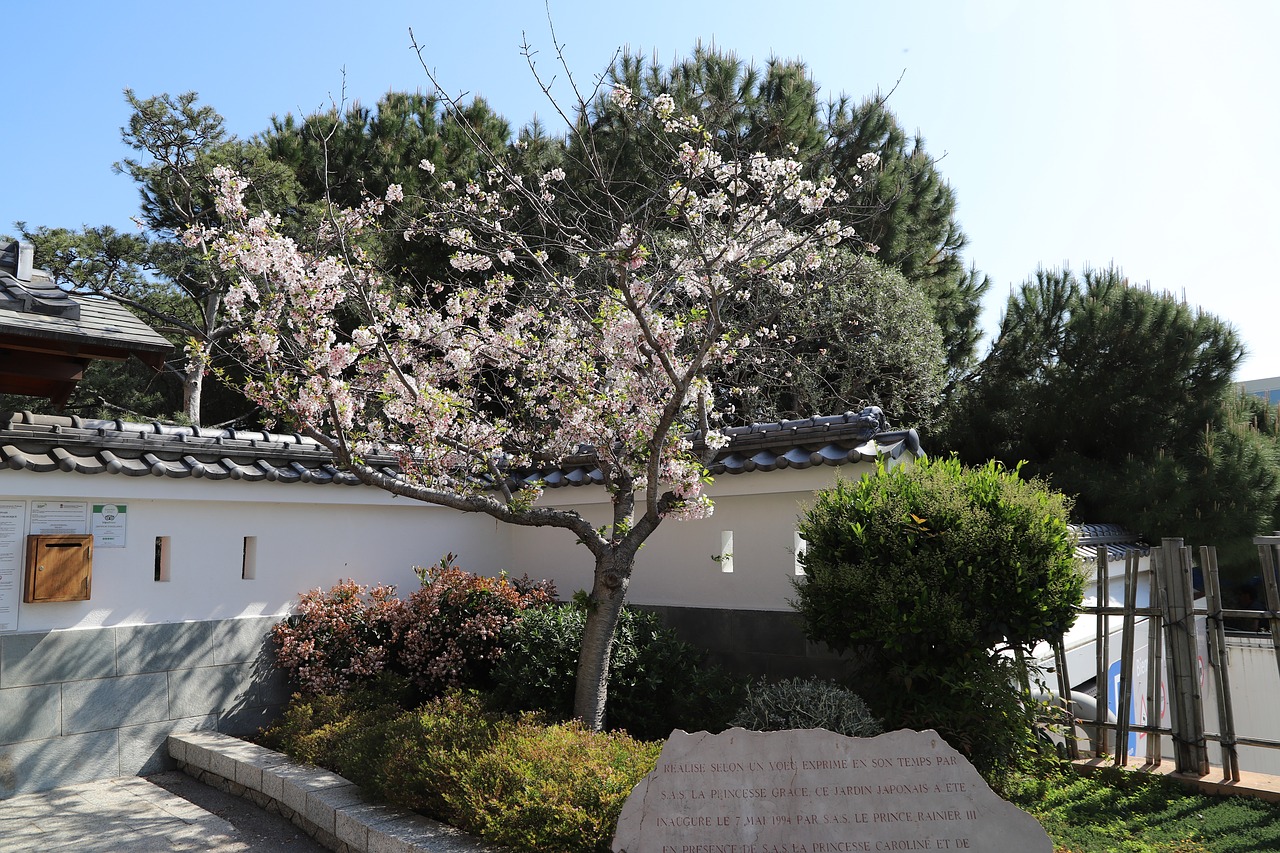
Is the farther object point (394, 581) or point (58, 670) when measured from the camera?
point (394, 581)

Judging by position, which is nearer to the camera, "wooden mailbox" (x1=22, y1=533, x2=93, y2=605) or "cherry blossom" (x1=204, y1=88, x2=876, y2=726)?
"cherry blossom" (x1=204, y1=88, x2=876, y2=726)

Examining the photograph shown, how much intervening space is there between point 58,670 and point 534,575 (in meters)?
4.23

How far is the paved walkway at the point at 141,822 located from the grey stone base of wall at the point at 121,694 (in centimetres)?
23

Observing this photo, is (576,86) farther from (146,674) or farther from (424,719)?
(146,674)

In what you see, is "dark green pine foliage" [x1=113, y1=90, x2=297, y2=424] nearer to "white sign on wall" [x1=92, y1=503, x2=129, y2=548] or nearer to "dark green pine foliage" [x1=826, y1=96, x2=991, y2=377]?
"white sign on wall" [x1=92, y1=503, x2=129, y2=548]

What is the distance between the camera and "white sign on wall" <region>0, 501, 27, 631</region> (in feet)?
20.0

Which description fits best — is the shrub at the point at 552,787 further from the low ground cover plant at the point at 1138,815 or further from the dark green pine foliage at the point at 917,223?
the dark green pine foliage at the point at 917,223

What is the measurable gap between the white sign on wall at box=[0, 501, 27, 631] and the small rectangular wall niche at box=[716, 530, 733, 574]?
5321mm

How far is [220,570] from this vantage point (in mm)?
7266

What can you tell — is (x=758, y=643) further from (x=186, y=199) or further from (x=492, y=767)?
(x=186, y=199)

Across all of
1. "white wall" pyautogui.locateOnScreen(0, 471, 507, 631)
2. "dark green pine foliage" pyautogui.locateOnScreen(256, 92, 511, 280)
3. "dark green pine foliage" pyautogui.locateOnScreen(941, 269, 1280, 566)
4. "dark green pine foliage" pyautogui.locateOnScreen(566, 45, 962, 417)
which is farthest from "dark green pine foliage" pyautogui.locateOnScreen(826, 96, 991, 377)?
"white wall" pyautogui.locateOnScreen(0, 471, 507, 631)

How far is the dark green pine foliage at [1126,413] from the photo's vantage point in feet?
45.9

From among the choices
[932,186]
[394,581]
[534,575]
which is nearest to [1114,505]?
[932,186]

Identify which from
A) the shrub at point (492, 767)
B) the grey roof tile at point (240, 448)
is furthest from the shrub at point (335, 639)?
the grey roof tile at point (240, 448)
